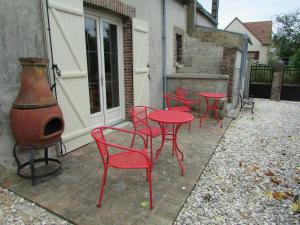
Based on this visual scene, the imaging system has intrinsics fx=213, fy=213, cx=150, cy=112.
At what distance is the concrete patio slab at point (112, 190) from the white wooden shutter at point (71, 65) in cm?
A: 41

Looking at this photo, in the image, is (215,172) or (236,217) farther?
(215,172)

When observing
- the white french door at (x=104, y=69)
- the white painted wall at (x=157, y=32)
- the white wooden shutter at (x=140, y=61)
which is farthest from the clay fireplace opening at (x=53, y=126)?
the white painted wall at (x=157, y=32)

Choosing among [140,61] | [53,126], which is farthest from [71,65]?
[140,61]

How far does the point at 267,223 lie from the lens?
2.04 m

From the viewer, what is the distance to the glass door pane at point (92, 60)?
3.85m

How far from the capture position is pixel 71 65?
3188mm

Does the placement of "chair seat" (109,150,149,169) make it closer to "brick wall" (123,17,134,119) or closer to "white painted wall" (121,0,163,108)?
"brick wall" (123,17,134,119)

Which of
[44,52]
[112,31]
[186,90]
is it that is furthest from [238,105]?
[44,52]

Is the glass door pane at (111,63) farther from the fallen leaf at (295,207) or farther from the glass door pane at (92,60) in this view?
the fallen leaf at (295,207)

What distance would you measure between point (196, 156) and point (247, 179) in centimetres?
81

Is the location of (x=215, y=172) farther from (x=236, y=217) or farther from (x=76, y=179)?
(x=76, y=179)

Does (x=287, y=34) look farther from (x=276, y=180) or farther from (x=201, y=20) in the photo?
(x=276, y=180)

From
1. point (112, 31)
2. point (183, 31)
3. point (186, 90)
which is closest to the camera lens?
point (112, 31)

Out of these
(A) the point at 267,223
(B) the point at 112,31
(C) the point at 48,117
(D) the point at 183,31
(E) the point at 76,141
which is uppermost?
(D) the point at 183,31
